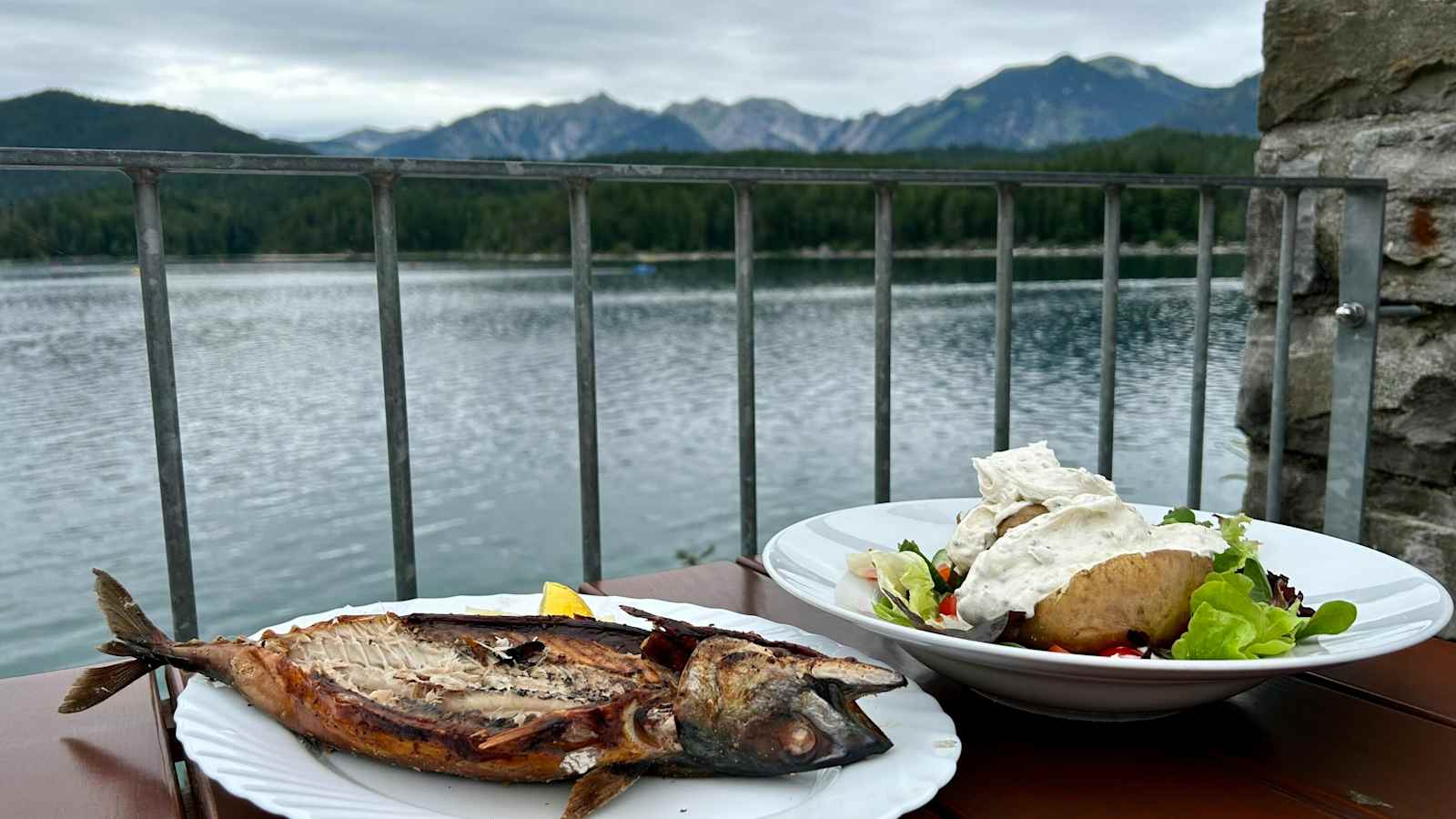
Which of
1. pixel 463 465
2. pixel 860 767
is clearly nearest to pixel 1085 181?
pixel 860 767

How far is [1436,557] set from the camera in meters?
2.42

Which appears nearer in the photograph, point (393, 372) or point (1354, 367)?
point (393, 372)

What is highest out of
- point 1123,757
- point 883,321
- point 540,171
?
point 540,171

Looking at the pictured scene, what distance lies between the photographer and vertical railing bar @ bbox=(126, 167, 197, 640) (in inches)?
52.3

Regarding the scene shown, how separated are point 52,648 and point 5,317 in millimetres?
27723

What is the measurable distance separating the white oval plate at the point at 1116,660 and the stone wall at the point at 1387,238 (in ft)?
5.19

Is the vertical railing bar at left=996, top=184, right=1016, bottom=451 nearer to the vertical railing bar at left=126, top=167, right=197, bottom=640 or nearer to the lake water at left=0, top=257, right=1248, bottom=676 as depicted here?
the vertical railing bar at left=126, top=167, right=197, bottom=640

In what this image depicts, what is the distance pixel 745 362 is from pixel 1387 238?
4.94 ft

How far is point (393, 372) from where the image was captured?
1.54m

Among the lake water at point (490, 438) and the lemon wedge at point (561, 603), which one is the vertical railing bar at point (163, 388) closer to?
the lemon wedge at point (561, 603)

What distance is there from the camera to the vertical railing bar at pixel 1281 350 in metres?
2.27

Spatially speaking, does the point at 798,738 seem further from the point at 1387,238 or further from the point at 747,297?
the point at 1387,238

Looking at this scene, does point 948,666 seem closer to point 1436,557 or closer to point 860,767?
point 860,767

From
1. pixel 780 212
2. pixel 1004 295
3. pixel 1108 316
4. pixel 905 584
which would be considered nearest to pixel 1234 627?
pixel 905 584
